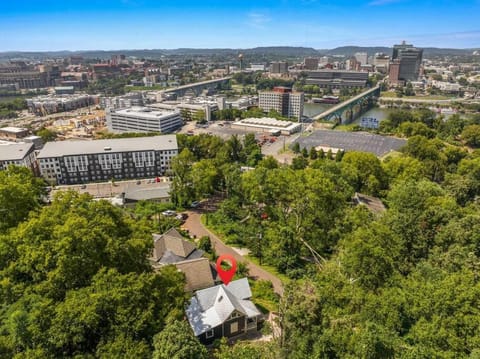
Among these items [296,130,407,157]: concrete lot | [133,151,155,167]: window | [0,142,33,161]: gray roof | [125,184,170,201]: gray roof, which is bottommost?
[296,130,407,157]: concrete lot

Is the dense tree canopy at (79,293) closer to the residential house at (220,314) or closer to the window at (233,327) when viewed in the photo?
the residential house at (220,314)

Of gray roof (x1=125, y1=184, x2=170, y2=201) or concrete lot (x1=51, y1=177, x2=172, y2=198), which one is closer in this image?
gray roof (x1=125, y1=184, x2=170, y2=201)

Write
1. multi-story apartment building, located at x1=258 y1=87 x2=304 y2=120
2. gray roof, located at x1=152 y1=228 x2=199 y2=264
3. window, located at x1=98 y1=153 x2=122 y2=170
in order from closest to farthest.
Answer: gray roof, located at x1=152 y1=228 x2=199 y2=264 < window, located at x1=98 y1=153 x2=122 y2=170 < multi-story apartment building, located at x1=258 y1=87 x2=304 y2=120

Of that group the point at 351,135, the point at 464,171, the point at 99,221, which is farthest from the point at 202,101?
the point at 99,221

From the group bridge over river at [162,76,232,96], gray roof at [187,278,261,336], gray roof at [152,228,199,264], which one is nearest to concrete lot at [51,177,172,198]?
gray roof at [152,228,199,264]

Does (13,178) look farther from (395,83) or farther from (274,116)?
(395,83)

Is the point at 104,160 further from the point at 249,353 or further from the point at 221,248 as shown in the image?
the point at 249,353

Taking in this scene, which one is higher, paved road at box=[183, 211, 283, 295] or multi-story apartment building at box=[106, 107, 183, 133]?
multi-story apartment building at box=[106, 107, 183, 133]

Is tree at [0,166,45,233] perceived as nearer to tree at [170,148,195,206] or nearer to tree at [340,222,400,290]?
tree at [170,148,195,206]
